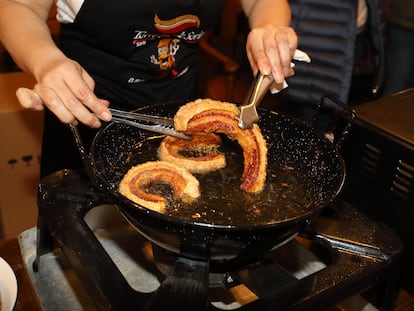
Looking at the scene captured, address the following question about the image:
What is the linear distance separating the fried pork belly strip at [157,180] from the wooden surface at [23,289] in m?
0.29

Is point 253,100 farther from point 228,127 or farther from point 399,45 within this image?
point 399,45

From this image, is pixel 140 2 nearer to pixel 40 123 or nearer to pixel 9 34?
pixel 9 34

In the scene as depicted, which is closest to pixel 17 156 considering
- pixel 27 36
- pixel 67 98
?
pixel 27 36

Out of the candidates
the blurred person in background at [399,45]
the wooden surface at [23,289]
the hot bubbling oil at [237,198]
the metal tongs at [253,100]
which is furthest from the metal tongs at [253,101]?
the blurred person in background at [399,45]

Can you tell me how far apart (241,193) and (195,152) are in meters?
0.17

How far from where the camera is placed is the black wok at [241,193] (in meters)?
0.70

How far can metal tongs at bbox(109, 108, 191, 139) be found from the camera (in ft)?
2.84

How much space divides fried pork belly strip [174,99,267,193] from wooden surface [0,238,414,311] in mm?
395

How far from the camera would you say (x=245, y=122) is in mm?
906

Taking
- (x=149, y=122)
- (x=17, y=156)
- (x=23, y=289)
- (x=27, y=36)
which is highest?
(x=27, y=36)

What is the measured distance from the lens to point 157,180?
34.9 inches

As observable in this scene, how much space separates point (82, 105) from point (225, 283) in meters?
0.40

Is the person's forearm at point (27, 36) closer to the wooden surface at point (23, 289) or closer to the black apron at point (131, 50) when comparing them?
the black apron at point (131, 50)

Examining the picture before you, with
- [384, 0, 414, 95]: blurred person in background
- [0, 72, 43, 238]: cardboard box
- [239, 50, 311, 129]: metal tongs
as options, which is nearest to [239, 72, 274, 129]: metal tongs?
[239, 50, 311, 129]: metal tongs
